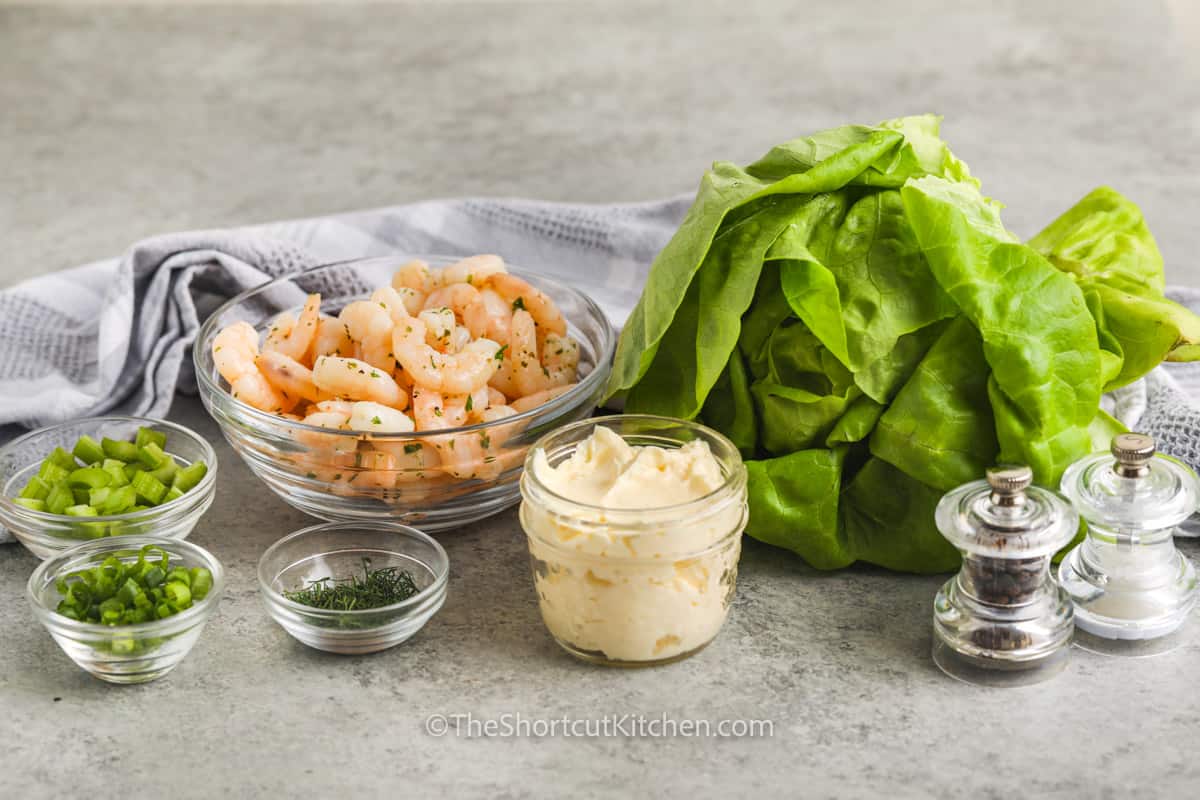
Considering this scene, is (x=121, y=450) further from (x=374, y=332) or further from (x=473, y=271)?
(x=473, y=271)

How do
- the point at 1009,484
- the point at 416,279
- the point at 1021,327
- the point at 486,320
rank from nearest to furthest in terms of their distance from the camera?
the point at 1009,484 → the point at 1021,327 → the point at 486,320 → the point at 416,279

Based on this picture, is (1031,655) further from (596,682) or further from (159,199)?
(159,199)

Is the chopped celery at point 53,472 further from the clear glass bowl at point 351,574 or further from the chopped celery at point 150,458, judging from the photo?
the clear glass bowl at point 351,574

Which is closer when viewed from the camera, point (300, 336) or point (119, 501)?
point (119, 501)

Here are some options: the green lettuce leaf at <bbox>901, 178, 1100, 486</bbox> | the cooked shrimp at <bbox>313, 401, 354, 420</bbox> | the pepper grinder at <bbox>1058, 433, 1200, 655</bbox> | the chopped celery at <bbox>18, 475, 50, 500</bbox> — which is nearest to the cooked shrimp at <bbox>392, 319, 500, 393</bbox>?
the cooked shrimp at <bbox>313, 401, 354, 420</bbox>

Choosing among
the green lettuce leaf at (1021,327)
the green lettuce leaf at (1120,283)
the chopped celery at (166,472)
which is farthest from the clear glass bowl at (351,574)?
the green lettuce leaf at (1120,283)

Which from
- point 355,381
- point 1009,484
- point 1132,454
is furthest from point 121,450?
point 1132,454

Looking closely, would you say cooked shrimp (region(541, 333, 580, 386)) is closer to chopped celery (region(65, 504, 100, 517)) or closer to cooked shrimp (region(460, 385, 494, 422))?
cooked shrimp (region(460, 385, 494, 422))
